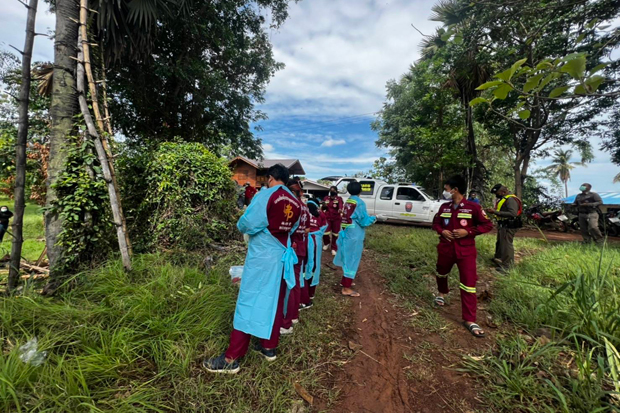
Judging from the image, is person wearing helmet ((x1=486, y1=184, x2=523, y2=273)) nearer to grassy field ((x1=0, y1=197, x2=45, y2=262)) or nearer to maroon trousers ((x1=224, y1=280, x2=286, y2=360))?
maroon trousers ((x1=224, y1=280, x2=286, y2=360))

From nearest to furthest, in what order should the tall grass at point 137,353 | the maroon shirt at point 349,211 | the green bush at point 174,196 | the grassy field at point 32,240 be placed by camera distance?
the tall grass at point 137,353
the maroon shirt at point 349,211
the green bush at point 174,196
the grassy field at point 32,240

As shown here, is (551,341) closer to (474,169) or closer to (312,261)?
(312,261)

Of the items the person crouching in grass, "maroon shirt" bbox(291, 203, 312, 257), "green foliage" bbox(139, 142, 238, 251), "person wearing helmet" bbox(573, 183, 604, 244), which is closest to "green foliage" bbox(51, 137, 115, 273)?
"green foliage" bbox(139, 142, 238, 251)

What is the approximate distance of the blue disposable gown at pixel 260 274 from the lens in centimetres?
214

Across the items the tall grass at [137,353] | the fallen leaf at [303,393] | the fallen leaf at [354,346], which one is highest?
the tall grass at [137,353]

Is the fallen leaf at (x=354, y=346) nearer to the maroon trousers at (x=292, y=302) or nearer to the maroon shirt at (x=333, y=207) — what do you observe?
the maroon trousers at (x=292, y=302)

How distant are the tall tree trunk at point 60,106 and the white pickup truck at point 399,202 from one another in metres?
8.04

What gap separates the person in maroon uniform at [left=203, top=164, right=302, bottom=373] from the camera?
2135 mm

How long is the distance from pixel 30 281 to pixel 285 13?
979 centimetres

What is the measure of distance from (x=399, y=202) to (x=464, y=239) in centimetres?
808

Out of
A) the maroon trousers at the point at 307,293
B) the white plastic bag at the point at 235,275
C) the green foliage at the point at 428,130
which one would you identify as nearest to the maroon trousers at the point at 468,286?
the maroon trousers at the point at 307,293

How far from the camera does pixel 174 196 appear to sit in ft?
15.2

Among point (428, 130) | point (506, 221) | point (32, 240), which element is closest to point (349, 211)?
point (506, 221)

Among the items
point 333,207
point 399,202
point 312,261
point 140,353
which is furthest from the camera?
point 399,202
